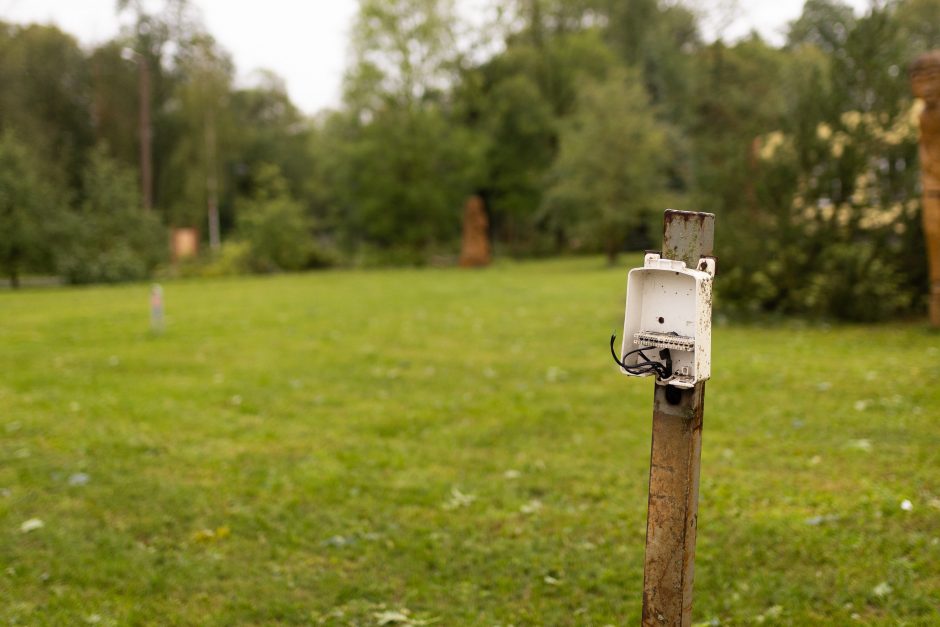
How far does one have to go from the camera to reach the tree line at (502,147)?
13336 millimetres

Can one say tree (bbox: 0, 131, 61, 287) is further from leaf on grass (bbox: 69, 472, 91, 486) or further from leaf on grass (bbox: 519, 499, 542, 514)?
leaf on grass (bbox: 519, 499, 542, 514)

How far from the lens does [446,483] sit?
20.4ft

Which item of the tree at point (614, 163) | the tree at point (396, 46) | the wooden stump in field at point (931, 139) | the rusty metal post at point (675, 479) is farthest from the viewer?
the tree at point (396, 46)

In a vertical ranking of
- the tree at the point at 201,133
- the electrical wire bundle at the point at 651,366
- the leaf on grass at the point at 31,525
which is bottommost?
the leaf on grass at the point at 31,525

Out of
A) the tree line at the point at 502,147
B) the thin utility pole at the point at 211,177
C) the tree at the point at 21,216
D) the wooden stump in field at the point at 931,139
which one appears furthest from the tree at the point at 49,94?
the wooden stump in field at the point at 931,139

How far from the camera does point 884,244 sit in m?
13.0

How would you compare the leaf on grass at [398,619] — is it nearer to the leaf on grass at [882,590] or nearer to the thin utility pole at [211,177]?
the leaf on grass at [882,590]

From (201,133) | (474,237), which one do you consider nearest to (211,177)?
(201,133)

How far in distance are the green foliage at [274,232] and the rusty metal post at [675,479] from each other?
100 ft

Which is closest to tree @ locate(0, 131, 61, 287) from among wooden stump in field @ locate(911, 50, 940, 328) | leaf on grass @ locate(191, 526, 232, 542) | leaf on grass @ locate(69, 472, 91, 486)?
leaf on grass @ locate(69, 472, 91, 486)

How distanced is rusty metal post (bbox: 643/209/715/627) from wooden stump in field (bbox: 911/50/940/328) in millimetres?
9819

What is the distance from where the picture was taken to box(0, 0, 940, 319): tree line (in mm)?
13336

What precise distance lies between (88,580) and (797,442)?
17.8ft

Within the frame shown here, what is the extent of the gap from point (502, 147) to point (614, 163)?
1274cm
